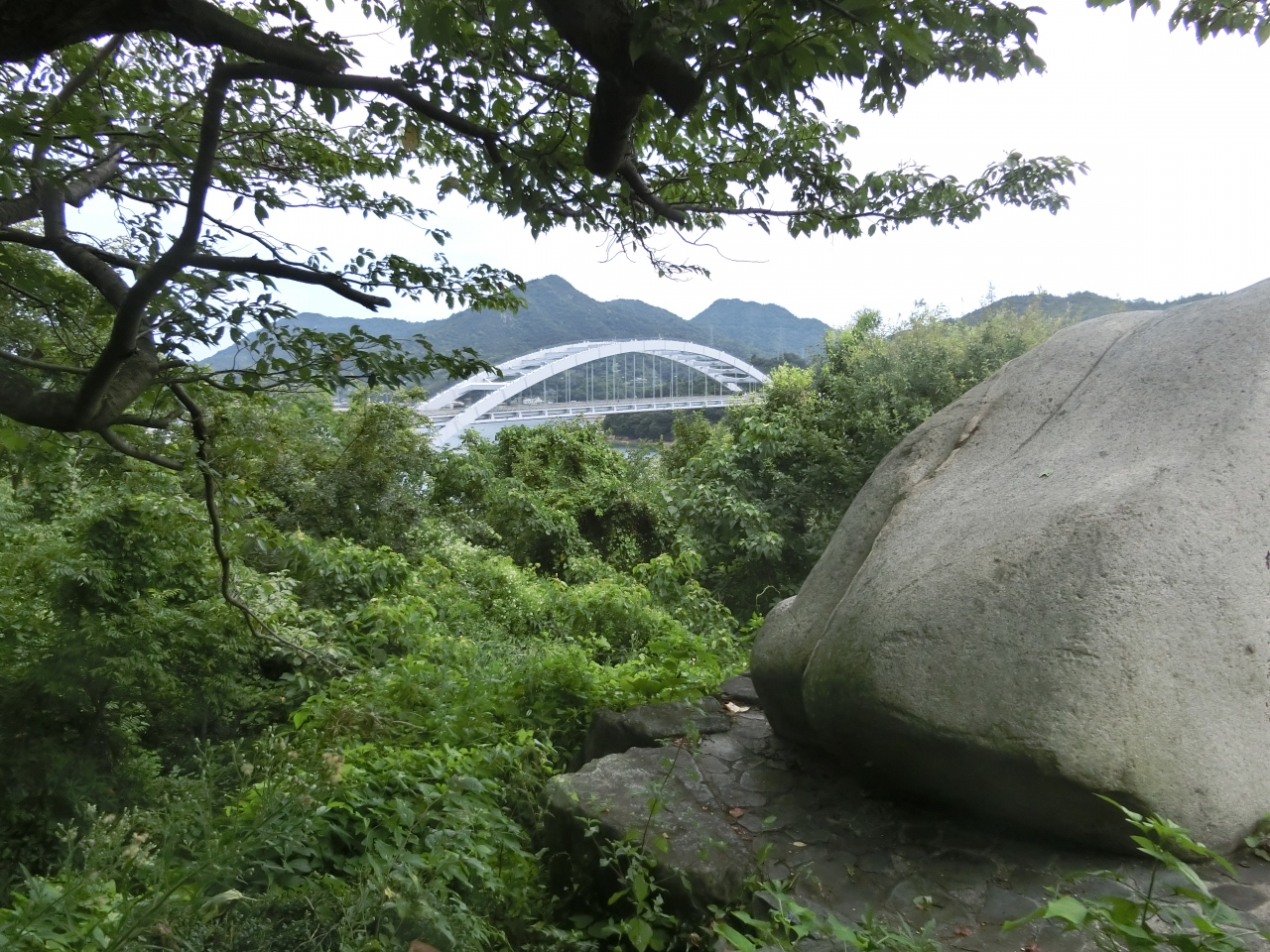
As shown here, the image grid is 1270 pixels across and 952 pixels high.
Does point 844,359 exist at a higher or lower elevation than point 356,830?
higher

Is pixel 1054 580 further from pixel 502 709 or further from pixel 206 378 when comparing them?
pixel 206 378

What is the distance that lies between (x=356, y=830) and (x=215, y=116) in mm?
2494

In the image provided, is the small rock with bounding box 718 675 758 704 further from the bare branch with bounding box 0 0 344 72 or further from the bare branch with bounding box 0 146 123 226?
the bare branch with bounding box 0 146 123 226

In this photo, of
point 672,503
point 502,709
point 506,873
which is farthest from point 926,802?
point 672,503

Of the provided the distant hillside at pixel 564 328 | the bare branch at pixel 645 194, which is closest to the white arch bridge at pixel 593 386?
the distant hillside at pixel 564 328

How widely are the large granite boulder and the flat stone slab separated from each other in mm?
118

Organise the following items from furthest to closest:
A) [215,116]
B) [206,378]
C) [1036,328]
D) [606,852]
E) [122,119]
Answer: [1036,328] → [122,119] → [206,378] → [606,852] → [215,116]

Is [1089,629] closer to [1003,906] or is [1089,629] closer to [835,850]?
[1003,906]

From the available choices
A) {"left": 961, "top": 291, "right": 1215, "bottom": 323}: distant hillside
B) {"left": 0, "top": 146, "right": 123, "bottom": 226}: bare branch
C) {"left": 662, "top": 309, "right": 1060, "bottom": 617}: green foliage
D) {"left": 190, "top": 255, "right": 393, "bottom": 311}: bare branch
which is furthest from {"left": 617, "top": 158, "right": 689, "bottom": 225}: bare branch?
{"left": 961, "top": 291, "right": 1215, "bottom": 323}: distant hillside

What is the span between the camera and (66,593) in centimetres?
448

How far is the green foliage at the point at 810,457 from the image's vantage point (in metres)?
9.95

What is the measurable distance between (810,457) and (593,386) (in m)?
6.80

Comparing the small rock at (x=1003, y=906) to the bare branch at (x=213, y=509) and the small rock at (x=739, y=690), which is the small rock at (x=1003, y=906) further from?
the bare branch at (x=213, y=509)

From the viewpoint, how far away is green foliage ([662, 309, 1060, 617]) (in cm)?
995
